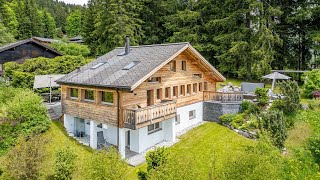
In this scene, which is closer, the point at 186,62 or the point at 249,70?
the point at 186,62

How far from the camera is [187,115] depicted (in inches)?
822

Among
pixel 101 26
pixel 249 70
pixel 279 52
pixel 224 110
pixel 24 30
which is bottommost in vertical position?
pixel 224 110

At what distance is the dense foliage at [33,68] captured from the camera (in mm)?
26016

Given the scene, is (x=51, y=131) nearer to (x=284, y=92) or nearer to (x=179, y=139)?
(x=179, y=139)

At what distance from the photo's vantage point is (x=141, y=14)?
4406 centimetres

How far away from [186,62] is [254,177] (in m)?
13.3

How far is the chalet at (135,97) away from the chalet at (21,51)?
14.8m

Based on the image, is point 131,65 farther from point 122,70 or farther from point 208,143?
point 208,143

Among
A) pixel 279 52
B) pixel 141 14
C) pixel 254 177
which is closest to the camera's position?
pixel 254 177

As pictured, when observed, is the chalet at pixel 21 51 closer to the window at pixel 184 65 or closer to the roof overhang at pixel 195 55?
the window at pixel 184 65

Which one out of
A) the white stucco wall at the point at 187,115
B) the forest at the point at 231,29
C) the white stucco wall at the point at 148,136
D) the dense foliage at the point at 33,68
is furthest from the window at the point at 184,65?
the dense foliage at the point at 33,68

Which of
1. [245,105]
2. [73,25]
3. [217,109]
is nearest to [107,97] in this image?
[217,109]

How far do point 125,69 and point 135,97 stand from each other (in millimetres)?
2103

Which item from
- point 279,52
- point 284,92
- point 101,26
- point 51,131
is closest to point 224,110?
point 284,92
